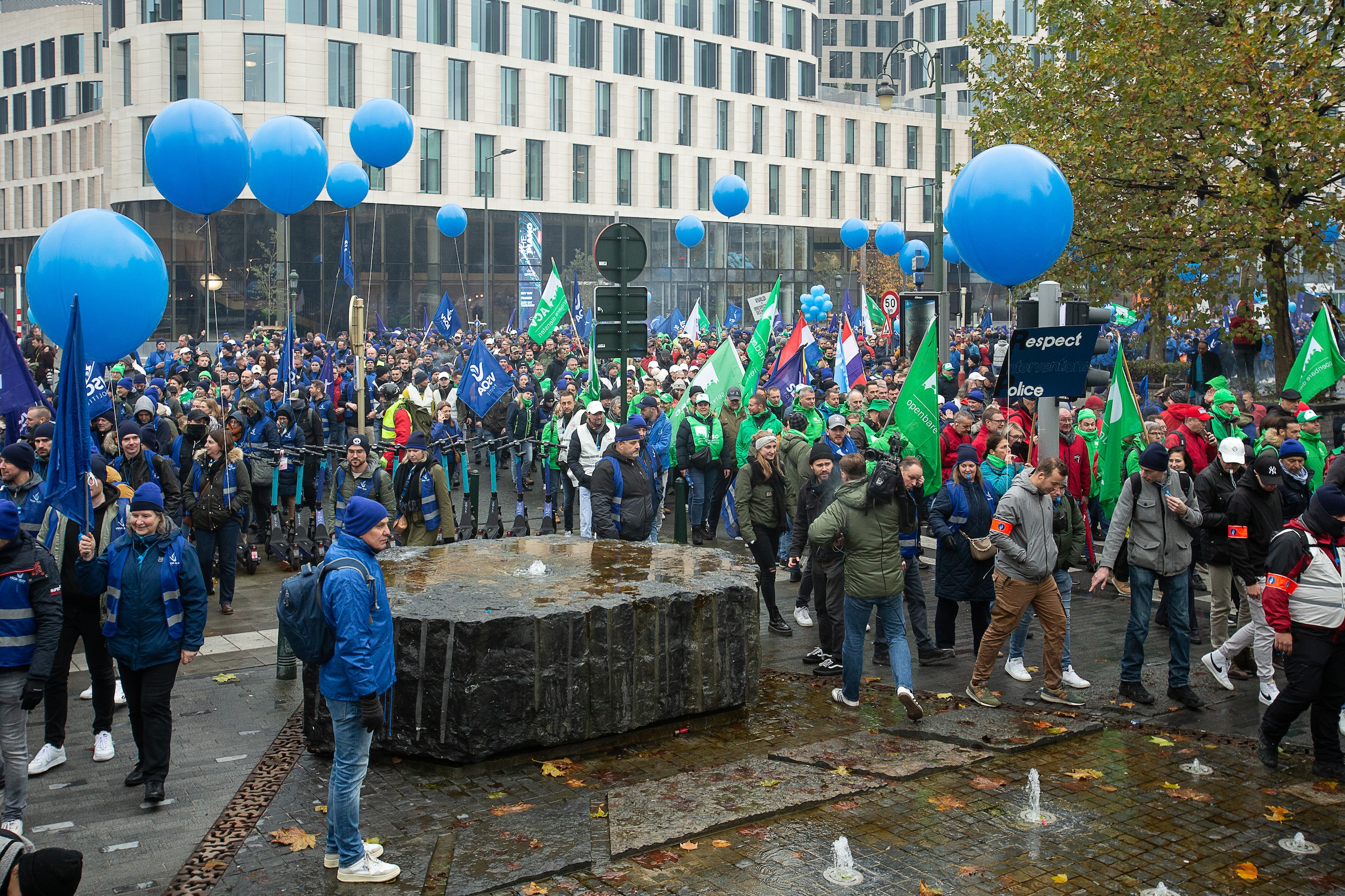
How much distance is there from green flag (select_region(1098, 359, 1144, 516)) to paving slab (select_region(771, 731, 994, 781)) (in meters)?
4.66

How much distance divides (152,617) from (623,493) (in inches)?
183

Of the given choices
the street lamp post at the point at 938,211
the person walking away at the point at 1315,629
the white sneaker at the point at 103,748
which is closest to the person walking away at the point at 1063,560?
the person walking away at the point at 1315,629

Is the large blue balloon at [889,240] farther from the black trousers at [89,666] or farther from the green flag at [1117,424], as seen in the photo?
the black trousers at [89,666]

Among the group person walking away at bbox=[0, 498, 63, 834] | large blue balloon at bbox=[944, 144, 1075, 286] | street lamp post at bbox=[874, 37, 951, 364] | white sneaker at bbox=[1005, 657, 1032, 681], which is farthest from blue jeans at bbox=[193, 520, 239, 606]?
street lamp post at bbox=[874, 37, 951, 364]

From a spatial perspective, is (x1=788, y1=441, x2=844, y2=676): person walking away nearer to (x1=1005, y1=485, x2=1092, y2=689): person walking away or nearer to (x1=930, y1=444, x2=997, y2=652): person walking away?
(x1=930, y1=444, x2=997, y2=652): person walking away

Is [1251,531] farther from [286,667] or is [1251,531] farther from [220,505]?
[220,505]

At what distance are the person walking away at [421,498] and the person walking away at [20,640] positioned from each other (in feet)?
14.3

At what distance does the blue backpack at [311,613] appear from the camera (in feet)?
19.1

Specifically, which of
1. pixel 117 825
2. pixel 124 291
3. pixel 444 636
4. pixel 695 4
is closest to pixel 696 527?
pixel 124 291

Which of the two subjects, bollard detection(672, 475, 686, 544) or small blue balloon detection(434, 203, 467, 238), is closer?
bollard detection(672, 475, 686, 544)

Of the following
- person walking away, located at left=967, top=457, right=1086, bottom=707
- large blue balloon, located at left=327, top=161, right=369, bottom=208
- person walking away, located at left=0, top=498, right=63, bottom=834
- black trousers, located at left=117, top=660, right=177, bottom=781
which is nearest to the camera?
person walking away, located at left=0, top=498, right=63, bottom=834

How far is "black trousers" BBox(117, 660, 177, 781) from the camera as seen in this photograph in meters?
6.84

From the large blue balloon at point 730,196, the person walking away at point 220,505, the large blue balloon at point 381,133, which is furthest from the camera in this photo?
the large blue balloon at point 730,196

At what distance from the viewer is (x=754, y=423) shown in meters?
14.5
